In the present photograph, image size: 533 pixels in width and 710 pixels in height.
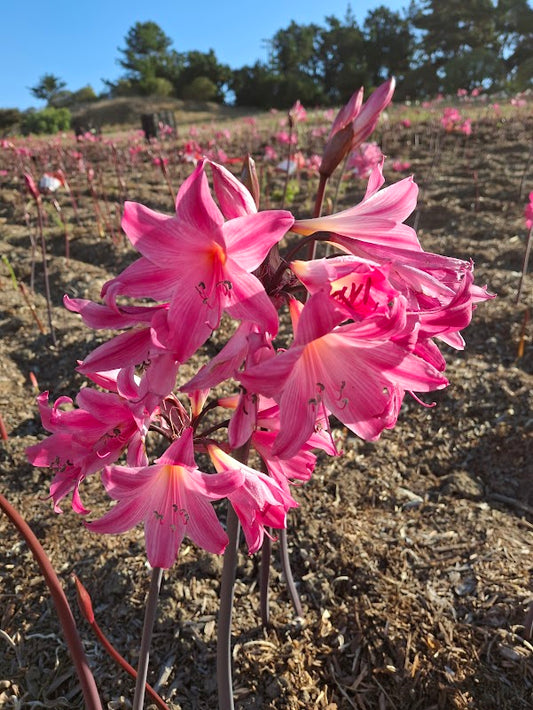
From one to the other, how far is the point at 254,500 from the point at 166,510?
22 centimetres

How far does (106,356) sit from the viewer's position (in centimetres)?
88

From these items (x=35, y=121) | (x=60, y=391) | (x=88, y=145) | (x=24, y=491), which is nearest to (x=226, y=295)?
(x=24, y=491)

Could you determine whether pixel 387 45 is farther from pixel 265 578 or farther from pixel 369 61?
pixel 265 578

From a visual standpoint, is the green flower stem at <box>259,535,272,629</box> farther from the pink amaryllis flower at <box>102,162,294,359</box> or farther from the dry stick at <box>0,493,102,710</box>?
the pink amaryllis flower at <box>102,162,294,359</box>

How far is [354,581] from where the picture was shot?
6.58 ft

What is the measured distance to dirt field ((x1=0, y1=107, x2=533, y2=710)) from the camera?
5.50ft

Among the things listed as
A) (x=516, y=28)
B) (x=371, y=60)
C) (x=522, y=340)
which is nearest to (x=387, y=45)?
(x=371, y=60)

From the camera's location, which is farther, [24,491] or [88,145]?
[88,145]

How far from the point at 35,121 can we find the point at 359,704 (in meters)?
30.7

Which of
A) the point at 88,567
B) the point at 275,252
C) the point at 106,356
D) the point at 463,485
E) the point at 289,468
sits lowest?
the point at 463,485

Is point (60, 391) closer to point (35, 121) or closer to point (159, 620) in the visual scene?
point (159, 620)

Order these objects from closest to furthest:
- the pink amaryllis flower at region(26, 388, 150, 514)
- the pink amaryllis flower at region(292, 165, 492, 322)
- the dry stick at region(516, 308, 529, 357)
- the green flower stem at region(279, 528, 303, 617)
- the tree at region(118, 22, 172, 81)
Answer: the pink amaryllis flower at region(292, 165, 492, 322) → the pink amaryllis flower at region(26, 388, 150, 514) → the green flower stem at region(279, 528, 303, 617) → the dry stick at region(516, 308, 529, 357) → the tree at region(118, 22, 172, 81)

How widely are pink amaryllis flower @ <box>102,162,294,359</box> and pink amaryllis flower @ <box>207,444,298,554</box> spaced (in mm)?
290

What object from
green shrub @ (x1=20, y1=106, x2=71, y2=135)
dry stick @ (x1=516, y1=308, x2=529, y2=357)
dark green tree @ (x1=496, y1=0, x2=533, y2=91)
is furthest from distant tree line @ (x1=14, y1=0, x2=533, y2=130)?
dry stick @ (x1=516, y1=308, x2=529, y2=357)
